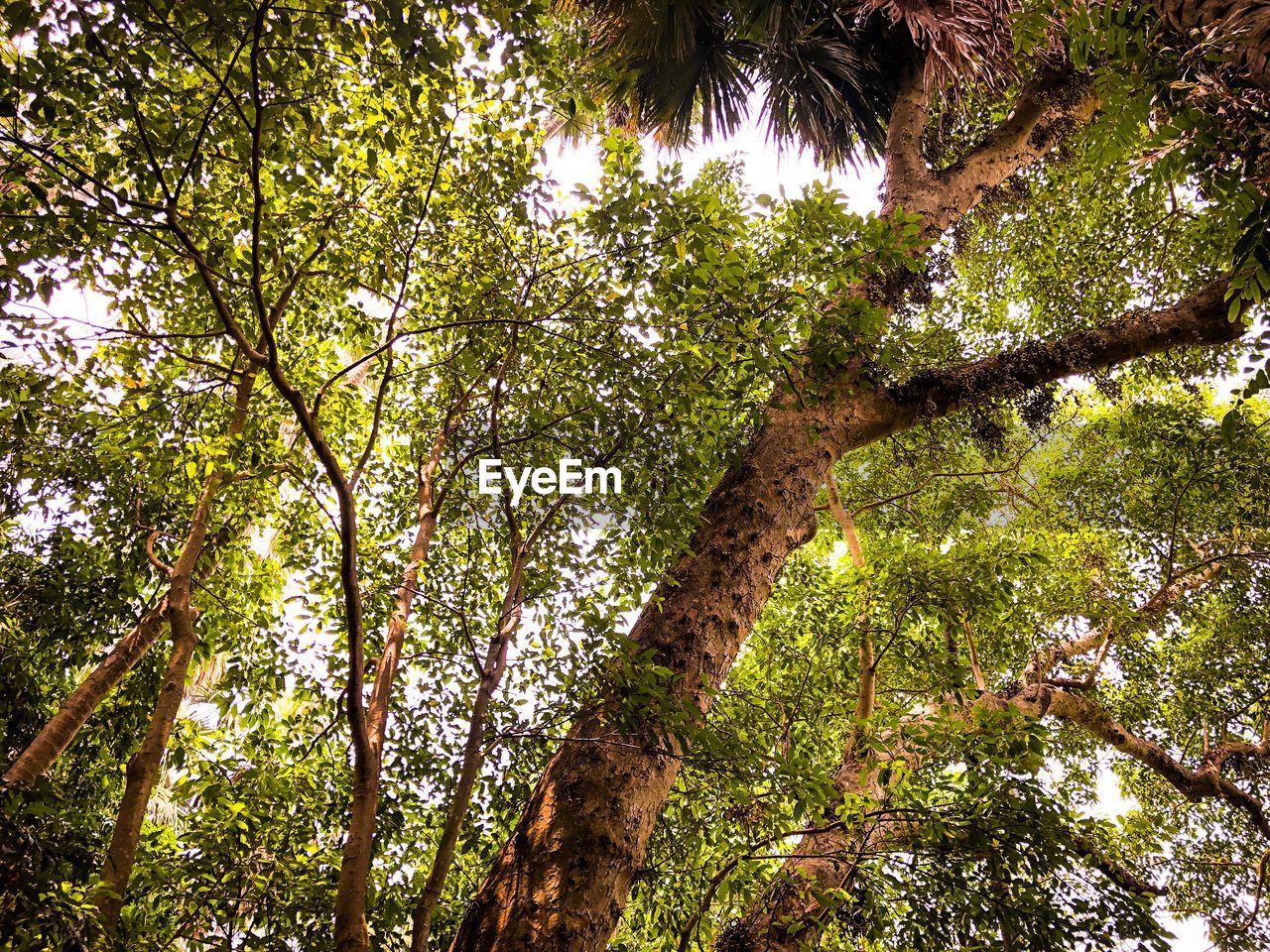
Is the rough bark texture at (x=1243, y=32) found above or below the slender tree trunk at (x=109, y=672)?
above

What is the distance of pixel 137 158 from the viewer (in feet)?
8.34

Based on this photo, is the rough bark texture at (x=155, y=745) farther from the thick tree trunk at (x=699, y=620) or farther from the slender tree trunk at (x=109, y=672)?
the thick tree trunk at (x=699, y=620)

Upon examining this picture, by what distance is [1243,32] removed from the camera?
187 cm

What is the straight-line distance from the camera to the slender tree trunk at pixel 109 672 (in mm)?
2756

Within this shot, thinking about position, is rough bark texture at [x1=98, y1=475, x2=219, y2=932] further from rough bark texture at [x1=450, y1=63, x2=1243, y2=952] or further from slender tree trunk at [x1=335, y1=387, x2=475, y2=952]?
rough bark texture at [x1=450, y1=63, x2=1243, y2=952]

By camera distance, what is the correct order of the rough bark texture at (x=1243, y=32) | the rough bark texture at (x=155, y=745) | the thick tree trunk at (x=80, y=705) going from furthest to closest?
the thick tree trunk at (x=80, y=705), the rough bark texture at (x=155, y=745), the rough bark texture at (x=1243, y=32)

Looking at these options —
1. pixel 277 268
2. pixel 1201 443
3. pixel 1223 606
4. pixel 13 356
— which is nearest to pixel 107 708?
pixel 13 356

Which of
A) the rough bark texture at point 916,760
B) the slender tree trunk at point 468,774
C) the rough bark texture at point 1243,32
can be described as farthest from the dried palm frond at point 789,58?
the rough bark texture at point 916,760

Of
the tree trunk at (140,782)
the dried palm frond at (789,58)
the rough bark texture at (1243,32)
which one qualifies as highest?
the dried palm frond at (789,58)

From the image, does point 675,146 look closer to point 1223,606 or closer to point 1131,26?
point 1131,26

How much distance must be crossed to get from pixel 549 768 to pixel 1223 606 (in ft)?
24.5

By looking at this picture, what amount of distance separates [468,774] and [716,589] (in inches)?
56.8

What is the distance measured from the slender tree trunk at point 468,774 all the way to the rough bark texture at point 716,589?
0.22 metres

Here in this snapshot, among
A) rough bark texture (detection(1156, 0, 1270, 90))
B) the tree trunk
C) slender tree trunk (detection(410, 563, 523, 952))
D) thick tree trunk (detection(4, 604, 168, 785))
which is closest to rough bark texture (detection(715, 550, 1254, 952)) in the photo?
slender tree trunk (detection(410, 563, 523, 952))
